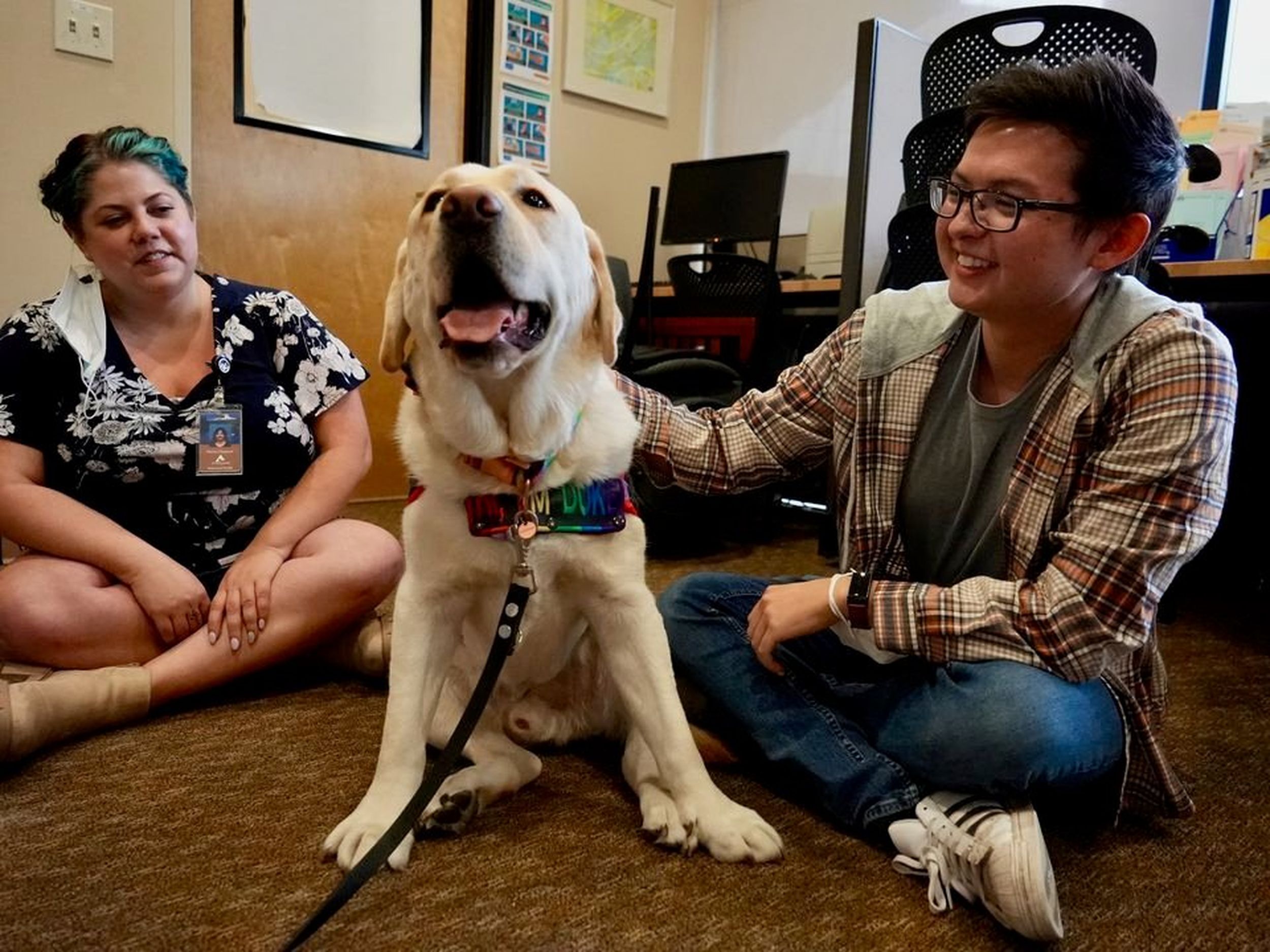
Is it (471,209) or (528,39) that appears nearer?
(471,209)

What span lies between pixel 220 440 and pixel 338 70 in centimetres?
233

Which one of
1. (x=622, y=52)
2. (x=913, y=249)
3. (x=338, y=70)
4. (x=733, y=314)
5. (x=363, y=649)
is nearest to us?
(x=363, y=649)

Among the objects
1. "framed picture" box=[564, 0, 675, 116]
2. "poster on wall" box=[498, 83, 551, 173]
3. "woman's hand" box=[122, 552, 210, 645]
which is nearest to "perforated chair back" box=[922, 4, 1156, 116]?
"woman's hand" box=[122, 552, 210, 645]

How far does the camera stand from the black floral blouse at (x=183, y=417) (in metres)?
1.50

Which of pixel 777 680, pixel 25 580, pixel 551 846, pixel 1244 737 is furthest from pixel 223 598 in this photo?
pixel 1244 737

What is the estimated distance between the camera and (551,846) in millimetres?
1085

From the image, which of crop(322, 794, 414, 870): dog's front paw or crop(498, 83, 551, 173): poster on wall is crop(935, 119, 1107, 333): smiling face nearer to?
crop(322, 794, 414, 870): dog's front paw

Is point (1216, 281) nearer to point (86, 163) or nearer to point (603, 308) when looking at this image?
point (603, 308)

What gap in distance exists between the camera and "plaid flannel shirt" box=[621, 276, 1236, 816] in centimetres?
96

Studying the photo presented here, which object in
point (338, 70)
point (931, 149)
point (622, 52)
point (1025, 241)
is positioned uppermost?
point (622, 52)

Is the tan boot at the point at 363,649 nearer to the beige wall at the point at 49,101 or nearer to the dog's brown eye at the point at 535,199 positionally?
the dog's brown eye at the point at 535,199

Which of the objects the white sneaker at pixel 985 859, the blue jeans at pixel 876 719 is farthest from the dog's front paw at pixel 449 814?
the white sneaker at pixel 985 859

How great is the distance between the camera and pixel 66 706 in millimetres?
1312

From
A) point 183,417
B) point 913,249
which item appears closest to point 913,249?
point 913,249
